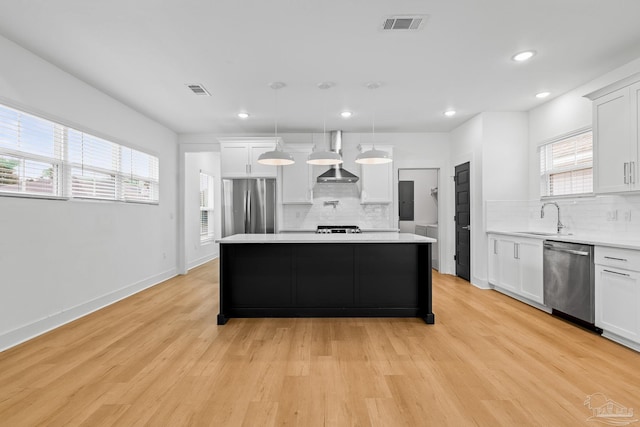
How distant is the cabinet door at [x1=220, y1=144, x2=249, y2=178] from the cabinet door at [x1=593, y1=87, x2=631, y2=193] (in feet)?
15.8

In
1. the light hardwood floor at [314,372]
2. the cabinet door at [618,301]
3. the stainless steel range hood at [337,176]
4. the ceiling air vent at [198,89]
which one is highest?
the ceiling air vent at [198,89]

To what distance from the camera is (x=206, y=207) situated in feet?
26.0

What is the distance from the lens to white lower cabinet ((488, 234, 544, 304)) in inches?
157

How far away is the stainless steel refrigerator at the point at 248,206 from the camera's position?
18.6ft

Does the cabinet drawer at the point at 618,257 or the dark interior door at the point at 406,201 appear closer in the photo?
the cabinet drawer at the point at 618,257

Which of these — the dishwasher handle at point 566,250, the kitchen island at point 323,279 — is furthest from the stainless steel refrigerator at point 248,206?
the dishwasher handle at point 566,250

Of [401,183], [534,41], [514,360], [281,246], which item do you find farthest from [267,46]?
[401,183]

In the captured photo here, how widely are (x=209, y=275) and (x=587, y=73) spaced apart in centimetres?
640

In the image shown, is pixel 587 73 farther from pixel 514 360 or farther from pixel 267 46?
pixel 267 46

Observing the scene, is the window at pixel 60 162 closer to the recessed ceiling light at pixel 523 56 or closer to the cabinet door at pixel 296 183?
the cabinet door at pixel 296 183

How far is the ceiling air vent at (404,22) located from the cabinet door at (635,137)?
2.13 m

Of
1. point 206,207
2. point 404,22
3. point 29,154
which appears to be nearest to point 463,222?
point 404,22

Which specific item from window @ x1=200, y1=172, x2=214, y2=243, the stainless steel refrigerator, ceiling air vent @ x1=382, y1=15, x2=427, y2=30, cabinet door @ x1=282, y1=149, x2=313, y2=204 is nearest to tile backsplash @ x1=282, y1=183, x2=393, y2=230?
cabinet door @ x1=282, y1=149, x2=313, y2=204

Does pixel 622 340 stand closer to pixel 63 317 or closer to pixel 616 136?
pixel 616 136
